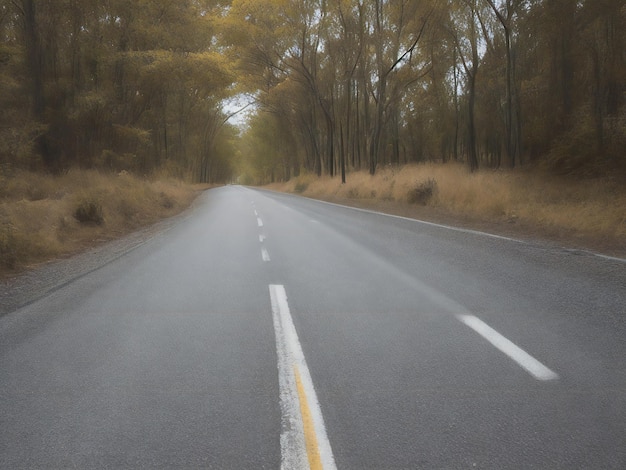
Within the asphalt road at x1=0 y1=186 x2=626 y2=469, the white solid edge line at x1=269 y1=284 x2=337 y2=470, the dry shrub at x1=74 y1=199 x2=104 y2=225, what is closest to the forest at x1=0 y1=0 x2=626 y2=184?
the dry shrub at x1=74 y1=199 x2=104 y2=225

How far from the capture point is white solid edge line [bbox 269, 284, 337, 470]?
2762mm

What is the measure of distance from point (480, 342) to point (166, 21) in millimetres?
24249

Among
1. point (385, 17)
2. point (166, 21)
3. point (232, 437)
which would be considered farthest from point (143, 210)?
point (385, 17)

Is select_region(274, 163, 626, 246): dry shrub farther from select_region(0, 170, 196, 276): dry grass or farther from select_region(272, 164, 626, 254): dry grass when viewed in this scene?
select_region(0, 170, 196, 276): dry grass

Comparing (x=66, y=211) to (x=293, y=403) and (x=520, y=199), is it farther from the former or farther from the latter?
(x=520, y=199)

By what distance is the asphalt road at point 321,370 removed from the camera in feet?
9.25

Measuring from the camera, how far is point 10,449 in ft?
9.26

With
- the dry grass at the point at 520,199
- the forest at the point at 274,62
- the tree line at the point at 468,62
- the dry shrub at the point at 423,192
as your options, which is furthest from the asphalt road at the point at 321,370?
the tree line at the point at 468,62

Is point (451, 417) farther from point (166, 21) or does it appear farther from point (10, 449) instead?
point (166, 21)

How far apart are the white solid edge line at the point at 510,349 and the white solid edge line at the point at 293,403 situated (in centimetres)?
177

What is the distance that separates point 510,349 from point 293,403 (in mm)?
2127

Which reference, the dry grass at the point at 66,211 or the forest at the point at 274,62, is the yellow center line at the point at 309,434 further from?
the forest at the point at 274,62

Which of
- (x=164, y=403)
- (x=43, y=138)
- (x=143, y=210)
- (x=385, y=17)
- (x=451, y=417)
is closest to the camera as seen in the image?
(x=451, y=417)

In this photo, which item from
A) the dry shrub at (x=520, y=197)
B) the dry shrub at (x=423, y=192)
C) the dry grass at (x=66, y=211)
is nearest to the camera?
the dry grass at (x=66, y=211)
